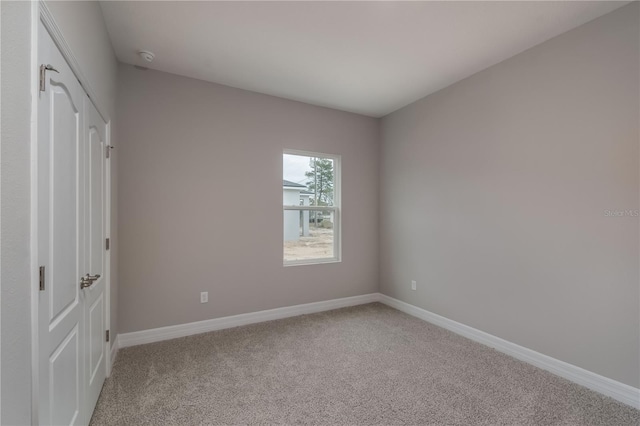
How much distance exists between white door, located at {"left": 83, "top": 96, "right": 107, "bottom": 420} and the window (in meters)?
1.99

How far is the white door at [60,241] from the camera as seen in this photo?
3.76 feet

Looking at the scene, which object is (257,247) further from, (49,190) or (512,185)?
(512,185)

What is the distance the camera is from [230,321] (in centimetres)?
344

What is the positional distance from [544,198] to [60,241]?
3370 millimetres

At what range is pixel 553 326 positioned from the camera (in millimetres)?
2516

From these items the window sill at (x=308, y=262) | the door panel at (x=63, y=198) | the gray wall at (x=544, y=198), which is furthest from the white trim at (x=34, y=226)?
the gray wall at (x=544, y=198)

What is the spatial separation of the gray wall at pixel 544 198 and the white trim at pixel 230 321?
3.46 ft

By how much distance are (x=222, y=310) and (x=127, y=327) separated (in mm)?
919

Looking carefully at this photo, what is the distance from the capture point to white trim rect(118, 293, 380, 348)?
2986mm

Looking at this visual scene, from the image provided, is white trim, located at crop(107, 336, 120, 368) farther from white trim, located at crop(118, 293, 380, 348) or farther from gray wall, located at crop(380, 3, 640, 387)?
gray wall, located at crop(380, 3, 640, 387)

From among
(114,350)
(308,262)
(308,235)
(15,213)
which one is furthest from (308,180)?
(15,213)

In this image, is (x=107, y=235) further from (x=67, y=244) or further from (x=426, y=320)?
(x=426, y=320)

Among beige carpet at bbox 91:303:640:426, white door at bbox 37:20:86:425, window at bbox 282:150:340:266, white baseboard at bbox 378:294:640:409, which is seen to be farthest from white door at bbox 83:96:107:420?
white baseboard at bbox 378:294:640:409

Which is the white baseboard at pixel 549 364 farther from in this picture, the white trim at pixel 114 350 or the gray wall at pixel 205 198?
the white trim at pixel 114 350
